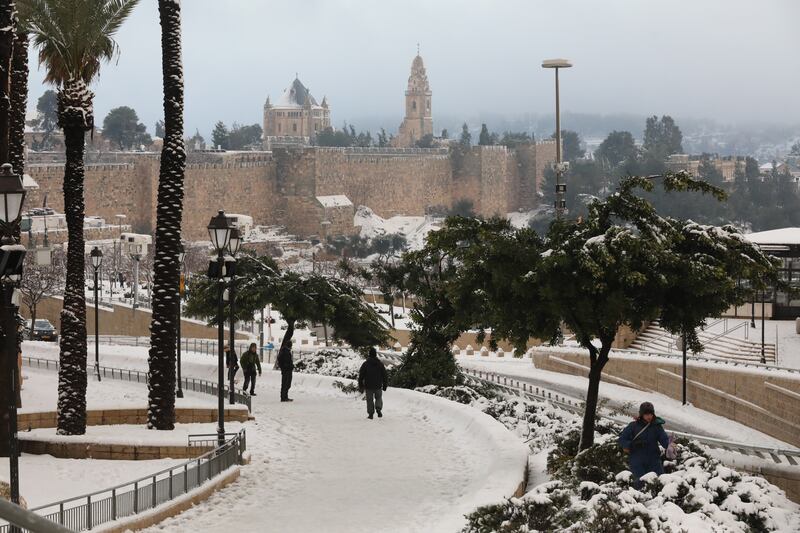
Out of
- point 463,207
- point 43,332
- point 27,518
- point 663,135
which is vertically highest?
point 663,135

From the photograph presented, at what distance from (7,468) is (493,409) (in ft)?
16.6

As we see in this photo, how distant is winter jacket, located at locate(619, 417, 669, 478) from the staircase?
14.7 metres

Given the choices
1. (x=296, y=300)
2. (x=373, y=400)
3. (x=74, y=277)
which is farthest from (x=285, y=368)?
(x=296, y=300)

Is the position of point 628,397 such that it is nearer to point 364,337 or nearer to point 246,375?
point 364,337

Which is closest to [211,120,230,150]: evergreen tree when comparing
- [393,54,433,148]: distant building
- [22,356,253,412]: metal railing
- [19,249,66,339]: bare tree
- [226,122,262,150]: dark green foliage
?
[226,122,262,150]: dark green foliage

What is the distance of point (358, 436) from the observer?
11.9m

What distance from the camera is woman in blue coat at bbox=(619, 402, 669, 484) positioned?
7758 millimetres

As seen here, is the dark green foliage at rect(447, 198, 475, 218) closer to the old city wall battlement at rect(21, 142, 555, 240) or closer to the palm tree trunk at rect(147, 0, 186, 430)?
the old city wall battlement at rect(21, 142, 555, 240)

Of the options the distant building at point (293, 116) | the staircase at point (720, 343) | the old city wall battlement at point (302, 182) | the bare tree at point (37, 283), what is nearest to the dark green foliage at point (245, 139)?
the distant building at point (293, 116)

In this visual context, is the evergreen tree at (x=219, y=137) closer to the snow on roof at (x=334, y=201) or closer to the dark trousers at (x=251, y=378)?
the snow on roof at (x=334, y=201)

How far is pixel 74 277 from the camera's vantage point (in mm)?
11852

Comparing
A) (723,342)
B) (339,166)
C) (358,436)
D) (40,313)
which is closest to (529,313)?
(358,436)

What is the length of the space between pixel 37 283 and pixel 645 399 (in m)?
18.4

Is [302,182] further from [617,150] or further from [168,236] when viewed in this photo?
[168,236]
